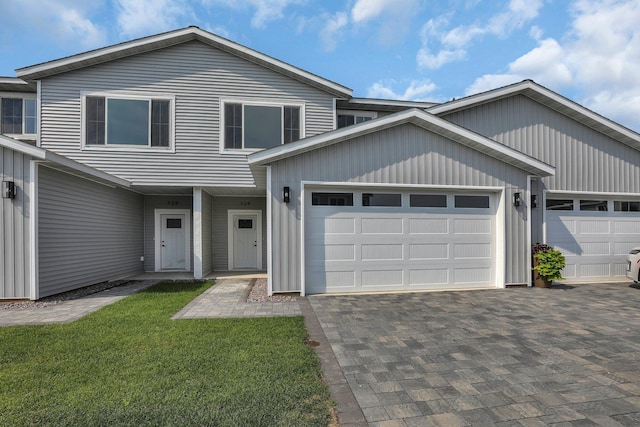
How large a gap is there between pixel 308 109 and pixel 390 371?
28.0 feet

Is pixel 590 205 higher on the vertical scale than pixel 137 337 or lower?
higher

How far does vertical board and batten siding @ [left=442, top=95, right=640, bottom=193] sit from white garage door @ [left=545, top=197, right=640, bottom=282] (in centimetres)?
59

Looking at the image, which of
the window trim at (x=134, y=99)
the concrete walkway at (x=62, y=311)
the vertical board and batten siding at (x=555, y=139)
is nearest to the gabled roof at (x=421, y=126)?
the vertical board and batten siding at (x=555, y=139)

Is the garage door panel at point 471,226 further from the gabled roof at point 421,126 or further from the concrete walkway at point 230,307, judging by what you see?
the concrete walkway at point 230,307

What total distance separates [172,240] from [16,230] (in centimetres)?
507

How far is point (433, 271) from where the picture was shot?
7.44m

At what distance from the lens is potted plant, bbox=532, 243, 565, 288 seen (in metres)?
7.46

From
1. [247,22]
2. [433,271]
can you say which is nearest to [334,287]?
[433,271]

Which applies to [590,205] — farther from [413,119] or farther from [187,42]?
[187,42]

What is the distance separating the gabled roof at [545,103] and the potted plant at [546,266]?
13.7ft

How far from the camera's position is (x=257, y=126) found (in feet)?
32.5

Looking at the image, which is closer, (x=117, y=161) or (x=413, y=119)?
(x=413, y=119)

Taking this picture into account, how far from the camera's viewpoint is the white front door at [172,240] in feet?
37.1

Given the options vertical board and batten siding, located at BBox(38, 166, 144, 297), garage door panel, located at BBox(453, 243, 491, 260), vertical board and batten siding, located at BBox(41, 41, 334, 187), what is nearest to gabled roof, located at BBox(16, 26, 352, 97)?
vertical board and batten siding, located at BBox(41, 41, 334, 187)
